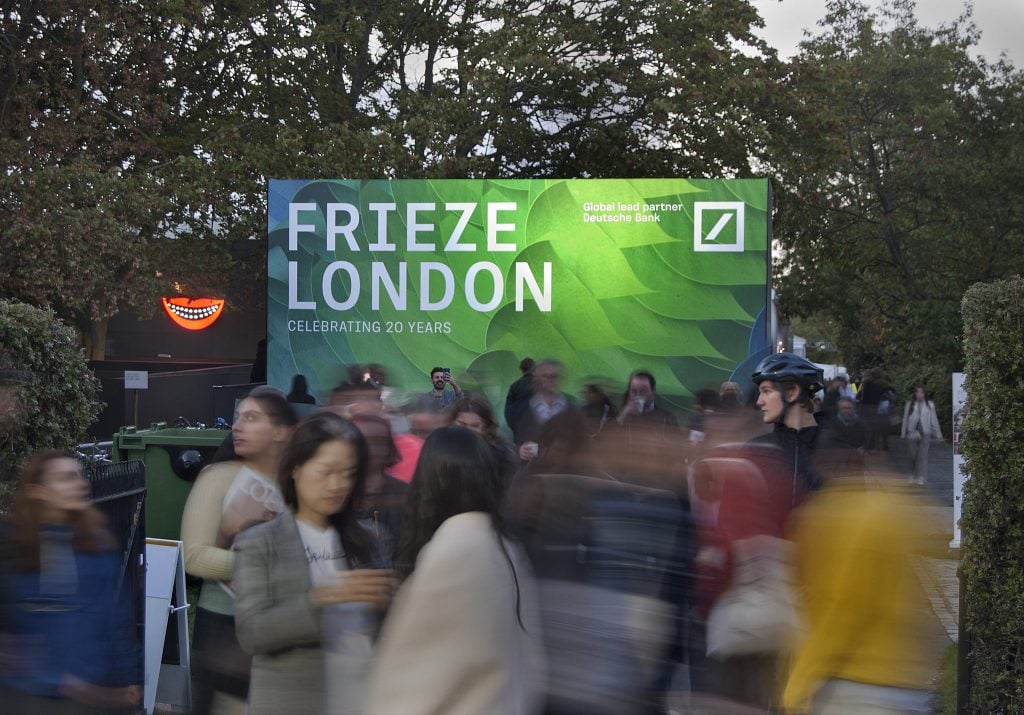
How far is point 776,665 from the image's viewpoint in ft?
11.8

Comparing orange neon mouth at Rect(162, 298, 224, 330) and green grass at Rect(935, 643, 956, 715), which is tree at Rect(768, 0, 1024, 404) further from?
green grass at Rect(935, 643, 956, 715)

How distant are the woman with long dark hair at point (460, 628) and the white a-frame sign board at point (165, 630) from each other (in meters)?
4.22

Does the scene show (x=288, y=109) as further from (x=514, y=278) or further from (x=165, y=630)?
(x=165, y=630)

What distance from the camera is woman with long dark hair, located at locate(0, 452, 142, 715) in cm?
389

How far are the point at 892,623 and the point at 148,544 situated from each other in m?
5.08

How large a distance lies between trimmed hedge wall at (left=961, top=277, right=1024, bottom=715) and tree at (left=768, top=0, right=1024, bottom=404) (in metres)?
25.6

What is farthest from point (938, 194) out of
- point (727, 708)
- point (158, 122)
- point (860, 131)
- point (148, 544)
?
point (727, 708)

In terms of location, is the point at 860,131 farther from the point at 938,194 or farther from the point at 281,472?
the point at 281,472

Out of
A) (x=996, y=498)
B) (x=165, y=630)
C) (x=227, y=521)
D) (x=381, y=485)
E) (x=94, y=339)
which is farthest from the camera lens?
(x=94, y=339)

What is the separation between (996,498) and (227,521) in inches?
155

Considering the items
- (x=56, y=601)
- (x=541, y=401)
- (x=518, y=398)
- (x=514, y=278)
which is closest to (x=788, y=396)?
(x=56, y=601)

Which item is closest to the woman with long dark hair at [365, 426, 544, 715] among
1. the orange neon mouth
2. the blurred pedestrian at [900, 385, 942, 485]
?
the blurred pedestrian at [900, 385, 942, 485]

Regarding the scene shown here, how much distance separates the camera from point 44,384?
24.8 ft

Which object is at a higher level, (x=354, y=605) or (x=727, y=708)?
(x=354, y=605)
